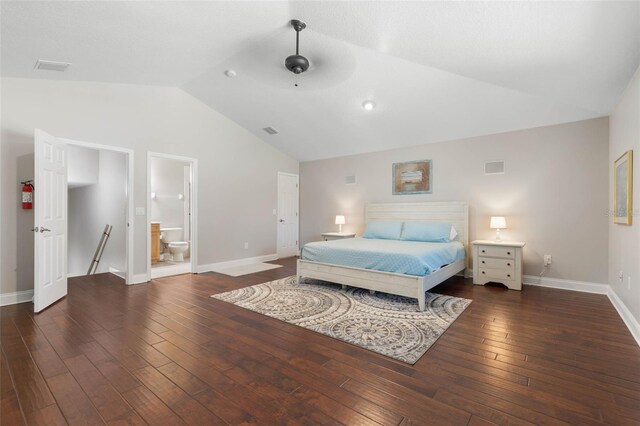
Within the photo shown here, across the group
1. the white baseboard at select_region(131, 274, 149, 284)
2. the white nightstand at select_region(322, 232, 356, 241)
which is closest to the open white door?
the white baseboard at select_region(131, 274, 149, 284)

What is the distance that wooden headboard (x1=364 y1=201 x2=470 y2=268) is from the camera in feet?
15.9

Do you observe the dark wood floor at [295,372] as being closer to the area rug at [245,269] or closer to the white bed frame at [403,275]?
the white bed frame at [403,275]

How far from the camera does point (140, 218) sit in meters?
4.60

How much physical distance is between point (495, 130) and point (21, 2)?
5569 mm

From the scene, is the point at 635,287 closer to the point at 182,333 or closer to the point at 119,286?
the point at 182,333

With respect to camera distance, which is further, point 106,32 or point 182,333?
point 106,32

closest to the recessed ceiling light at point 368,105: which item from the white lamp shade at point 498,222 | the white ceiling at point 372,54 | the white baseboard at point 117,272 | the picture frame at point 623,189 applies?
the white ceiling at point 372,54

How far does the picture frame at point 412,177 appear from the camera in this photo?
210 inches

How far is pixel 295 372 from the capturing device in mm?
1990

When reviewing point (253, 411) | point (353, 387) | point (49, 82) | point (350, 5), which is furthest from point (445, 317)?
point (49, 82)

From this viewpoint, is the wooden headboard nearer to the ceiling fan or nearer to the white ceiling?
the white ceiling

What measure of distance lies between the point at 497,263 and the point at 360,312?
2372 millimetres

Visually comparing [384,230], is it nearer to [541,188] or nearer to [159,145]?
[541,188]

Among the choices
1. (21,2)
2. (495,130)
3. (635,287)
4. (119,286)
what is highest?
(21,2)
